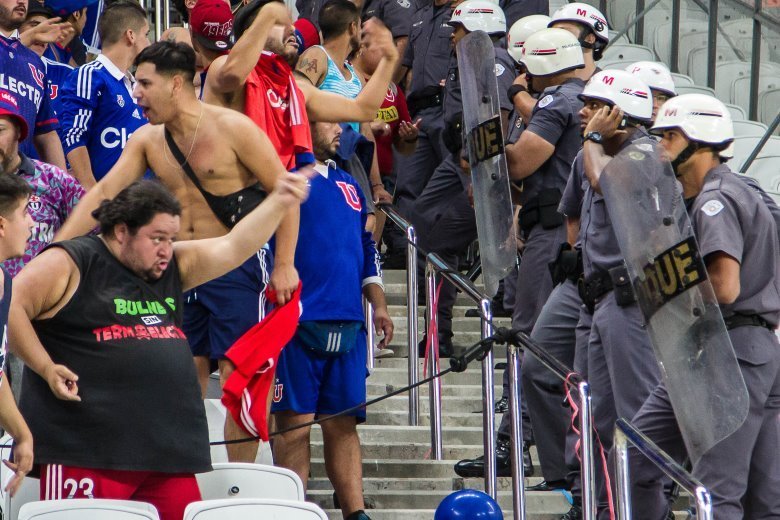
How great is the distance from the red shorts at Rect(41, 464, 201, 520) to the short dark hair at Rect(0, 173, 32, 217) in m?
0.90

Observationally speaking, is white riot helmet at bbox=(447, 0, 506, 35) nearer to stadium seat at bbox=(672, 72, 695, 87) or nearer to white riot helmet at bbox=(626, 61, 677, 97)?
white riot helmet at bbox=(626, 61, 677, 97)

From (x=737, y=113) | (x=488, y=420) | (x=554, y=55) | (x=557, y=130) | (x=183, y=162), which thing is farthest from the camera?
(x=737, y=113)

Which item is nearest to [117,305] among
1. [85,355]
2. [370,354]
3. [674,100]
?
[85,355]

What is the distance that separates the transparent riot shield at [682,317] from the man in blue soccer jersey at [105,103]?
2836mm

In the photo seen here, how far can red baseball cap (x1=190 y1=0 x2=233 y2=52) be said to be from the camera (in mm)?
7090

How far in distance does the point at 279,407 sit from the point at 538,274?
1.81 metres

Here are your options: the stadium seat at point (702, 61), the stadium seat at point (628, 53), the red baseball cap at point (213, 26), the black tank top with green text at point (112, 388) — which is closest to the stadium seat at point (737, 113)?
the stadium seat at point (702, 61)

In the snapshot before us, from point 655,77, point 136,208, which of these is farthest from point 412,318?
point 136,208

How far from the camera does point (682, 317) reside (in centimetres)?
568

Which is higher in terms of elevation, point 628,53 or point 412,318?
point 412,318

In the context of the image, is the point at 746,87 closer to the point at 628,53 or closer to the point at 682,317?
the point at 628,53

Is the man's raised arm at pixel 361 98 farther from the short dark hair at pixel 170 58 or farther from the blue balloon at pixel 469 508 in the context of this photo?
the blue balloon at pixel 469 508

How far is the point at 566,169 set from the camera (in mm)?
7699

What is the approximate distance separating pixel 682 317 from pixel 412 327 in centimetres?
254
